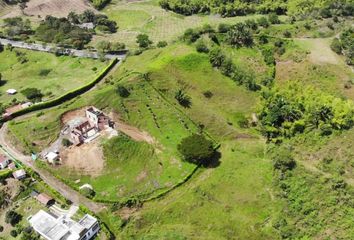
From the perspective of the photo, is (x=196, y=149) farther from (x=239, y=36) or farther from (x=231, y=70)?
(x=239, y=36)

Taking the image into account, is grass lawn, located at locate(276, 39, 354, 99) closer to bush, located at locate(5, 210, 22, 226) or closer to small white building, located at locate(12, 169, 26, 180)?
small white building, located at locate(12, 169, 26, 180)

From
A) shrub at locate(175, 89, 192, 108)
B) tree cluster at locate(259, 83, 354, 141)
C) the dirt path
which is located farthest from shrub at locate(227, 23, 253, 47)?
shrub at locate(175, 89, 192, 108)

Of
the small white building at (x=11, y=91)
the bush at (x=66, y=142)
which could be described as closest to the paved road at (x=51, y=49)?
the small white building at (x=11, y=91)

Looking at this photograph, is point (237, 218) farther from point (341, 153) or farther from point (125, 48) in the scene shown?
point (125, 48)

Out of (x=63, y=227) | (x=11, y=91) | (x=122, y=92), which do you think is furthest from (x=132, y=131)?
(x=11, y=91)

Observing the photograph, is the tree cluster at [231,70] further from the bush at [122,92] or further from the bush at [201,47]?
the bush at [122,92]

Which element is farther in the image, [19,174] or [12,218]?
[19,174]

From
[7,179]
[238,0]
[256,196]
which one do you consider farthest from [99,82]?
[238,0]
